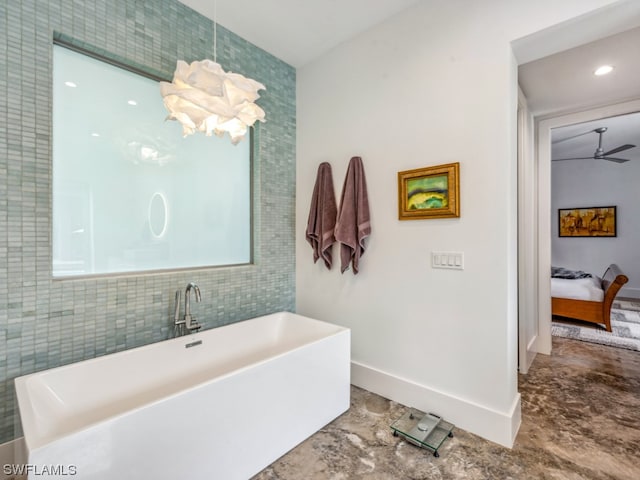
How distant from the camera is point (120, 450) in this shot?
1.12m

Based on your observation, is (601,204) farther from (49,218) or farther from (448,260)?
(49,218)

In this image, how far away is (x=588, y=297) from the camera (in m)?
4.02

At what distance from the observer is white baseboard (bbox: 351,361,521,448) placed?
70.6 inches

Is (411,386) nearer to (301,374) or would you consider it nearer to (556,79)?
(301,374)

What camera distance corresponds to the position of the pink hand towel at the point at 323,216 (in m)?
2.58

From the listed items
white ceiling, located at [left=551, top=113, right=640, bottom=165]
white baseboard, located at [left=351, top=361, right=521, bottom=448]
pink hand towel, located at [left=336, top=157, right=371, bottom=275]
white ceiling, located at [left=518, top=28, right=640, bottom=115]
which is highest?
white ceiling, located at [left=551, top=113, right=640, bottom=165]

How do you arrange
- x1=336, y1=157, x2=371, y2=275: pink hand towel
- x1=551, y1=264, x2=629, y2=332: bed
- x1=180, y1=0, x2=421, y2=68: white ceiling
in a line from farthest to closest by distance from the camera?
1. x1=551, y1=264, x2=629, y2=332: bed
2. x1=336, y1=157, x2=371, y2=275: pink hand towel
3. x1=180, y1=0, x2=421, y2=68: white ceiling

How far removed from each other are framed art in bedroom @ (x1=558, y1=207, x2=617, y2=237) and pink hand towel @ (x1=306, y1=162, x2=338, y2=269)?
6.29 metres

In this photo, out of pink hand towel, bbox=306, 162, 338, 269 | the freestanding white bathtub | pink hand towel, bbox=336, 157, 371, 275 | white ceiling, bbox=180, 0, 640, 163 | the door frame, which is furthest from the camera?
the door frame

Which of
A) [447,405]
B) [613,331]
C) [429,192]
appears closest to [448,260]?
[429,192]

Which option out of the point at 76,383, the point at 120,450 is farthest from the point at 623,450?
the point at 76,383

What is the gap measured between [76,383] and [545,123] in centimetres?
451

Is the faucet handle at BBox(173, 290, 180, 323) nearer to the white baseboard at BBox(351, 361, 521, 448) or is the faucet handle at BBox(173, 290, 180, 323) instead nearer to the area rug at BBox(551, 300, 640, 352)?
the white baseboard at BBox(351, 361, 521, 448)

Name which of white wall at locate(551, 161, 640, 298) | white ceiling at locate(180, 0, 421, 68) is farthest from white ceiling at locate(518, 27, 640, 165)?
white wall at locate(551, 161, 640, 298)
